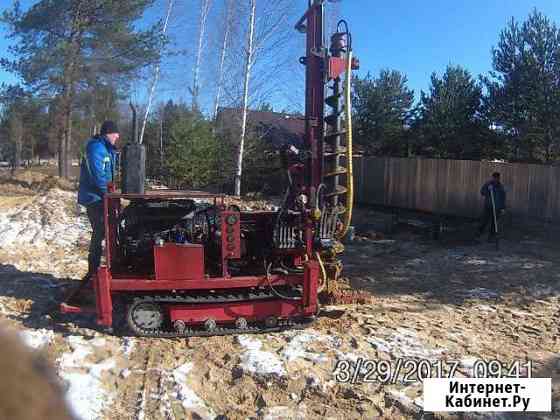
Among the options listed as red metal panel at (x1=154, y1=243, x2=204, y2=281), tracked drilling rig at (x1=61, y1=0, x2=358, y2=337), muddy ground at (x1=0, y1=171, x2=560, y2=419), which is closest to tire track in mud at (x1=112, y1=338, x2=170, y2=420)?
muddy ground at (x1=0, y1=171, x2=560, y2=419)

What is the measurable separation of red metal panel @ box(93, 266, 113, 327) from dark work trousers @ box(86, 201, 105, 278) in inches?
42.0

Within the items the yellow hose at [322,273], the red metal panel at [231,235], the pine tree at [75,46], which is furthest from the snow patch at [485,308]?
the pine tree at [75,46]

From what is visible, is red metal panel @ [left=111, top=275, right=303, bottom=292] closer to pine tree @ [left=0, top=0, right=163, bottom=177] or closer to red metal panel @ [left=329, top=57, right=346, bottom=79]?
red metal panel @ [left=329, top=57, right=346, bottom=79]

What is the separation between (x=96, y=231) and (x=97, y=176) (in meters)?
0.72

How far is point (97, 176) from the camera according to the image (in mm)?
5898

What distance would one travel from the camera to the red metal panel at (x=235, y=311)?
5373 mm

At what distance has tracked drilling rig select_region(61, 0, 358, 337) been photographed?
5.31 meters

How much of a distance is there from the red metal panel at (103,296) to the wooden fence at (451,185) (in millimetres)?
11779

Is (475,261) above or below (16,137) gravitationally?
below

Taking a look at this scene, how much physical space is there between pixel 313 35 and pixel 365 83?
18925mm

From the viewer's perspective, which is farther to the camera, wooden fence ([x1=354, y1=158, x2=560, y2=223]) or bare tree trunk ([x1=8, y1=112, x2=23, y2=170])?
bare tree trunk ([x1=8, y1=112, x2=23, y2=170])

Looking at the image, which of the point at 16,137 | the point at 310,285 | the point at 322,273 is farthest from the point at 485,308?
the point at 16,137

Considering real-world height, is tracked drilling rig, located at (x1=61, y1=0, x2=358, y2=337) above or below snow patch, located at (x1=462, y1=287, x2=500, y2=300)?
above

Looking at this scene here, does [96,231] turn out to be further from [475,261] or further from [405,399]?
[475,261]
